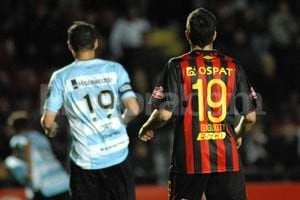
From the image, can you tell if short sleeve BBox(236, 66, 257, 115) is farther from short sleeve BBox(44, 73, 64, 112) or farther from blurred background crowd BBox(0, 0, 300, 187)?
blurred background crowd BBox(0, 0, 300, 187)

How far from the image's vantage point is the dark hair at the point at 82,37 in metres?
6.43

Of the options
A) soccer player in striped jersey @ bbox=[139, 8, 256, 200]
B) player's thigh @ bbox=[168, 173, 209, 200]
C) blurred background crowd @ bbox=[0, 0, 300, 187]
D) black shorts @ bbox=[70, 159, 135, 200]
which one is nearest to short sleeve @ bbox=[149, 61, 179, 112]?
soccer player in striped jersey @ bbox=[139, 8, 256, 200]

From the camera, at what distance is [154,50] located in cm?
1204

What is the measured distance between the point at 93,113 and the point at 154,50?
18.6 ft

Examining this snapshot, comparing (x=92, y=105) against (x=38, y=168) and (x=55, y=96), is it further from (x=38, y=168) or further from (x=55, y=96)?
(x=38, y=168)

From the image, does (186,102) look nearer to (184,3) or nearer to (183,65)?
(183,65)

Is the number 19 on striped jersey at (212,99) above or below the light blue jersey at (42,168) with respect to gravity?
above

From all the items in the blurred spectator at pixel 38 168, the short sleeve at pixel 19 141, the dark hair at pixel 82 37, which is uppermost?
the dark hair at pixel 82 37

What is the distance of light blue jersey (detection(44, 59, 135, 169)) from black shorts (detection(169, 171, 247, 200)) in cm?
67

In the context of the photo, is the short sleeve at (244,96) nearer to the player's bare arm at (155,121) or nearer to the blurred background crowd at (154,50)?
the player's bare arm at (155,121)

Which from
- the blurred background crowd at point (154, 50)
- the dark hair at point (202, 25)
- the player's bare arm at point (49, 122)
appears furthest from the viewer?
the blurred background crowd at point (154, 50)

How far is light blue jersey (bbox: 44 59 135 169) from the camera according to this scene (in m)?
6.46

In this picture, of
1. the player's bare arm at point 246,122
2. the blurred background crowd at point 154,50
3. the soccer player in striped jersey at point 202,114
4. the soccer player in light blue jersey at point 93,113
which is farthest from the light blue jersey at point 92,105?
the blurred background crowd at point 154,50

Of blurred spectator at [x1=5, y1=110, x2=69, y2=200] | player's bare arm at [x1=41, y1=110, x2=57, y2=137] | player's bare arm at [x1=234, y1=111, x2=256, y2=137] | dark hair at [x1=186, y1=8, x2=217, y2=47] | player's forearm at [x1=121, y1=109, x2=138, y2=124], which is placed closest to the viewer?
dark hair at [x1=186, y1=8, x2=217, y2=47]
